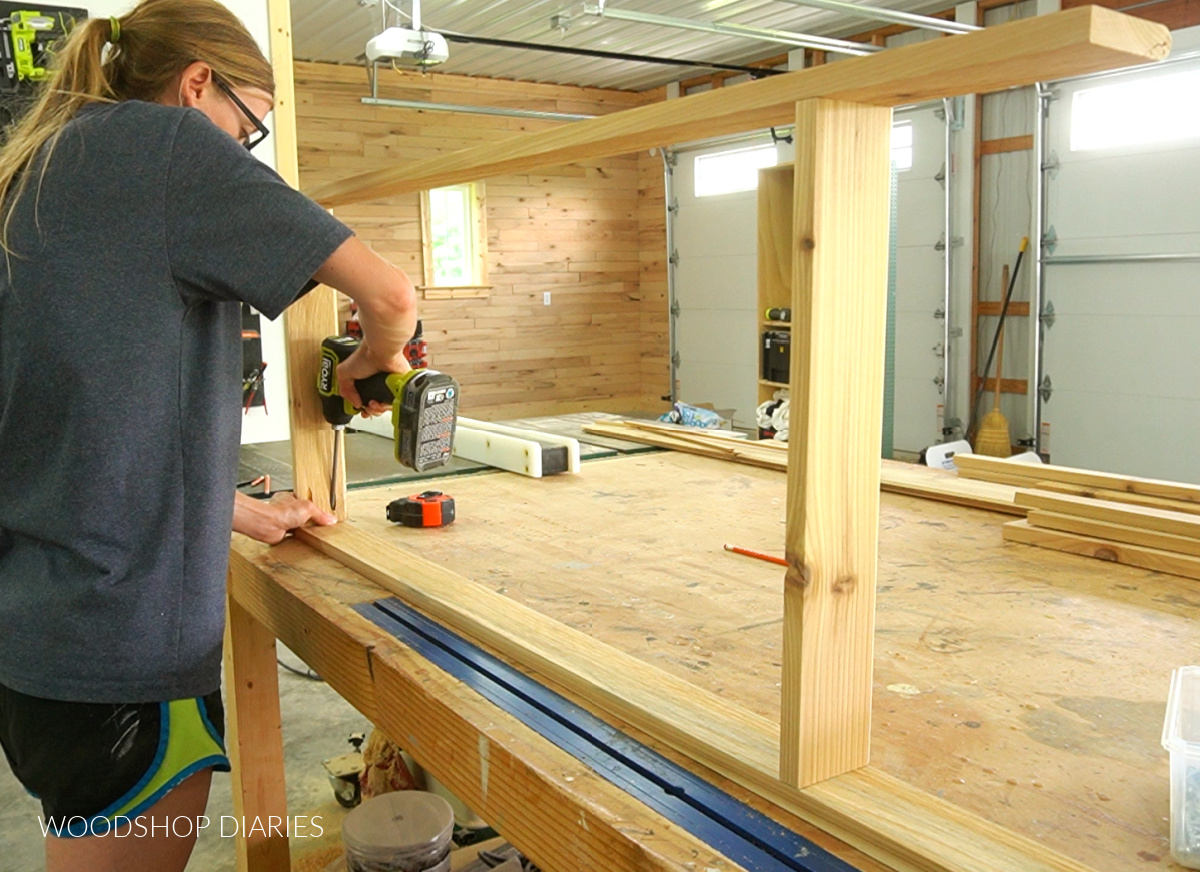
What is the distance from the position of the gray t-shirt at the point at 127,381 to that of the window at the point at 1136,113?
6198mm

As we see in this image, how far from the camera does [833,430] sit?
Answer: 804 mm

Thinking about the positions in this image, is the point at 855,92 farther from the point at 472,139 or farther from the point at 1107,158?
the point at 472,139

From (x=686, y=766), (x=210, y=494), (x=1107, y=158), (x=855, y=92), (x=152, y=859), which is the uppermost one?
(x=1107, y=158)

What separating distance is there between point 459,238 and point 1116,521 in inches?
336

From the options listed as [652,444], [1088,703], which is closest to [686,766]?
[1088,703]

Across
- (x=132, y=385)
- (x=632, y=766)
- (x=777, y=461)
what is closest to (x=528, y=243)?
(x=777, y=461)

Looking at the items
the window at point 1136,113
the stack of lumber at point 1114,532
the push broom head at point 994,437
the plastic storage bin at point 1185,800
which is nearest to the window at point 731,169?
the window at point 1136,113

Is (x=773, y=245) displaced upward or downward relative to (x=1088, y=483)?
upward

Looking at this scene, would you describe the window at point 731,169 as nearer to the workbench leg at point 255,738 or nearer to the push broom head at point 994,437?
the push broom head at point 994,437

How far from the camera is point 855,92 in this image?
0.76m

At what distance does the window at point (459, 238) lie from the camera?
9406 millimetres

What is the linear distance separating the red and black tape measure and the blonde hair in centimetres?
80

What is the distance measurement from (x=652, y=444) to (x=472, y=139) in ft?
24.0

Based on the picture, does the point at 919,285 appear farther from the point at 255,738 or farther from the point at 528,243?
the point at 255,738
